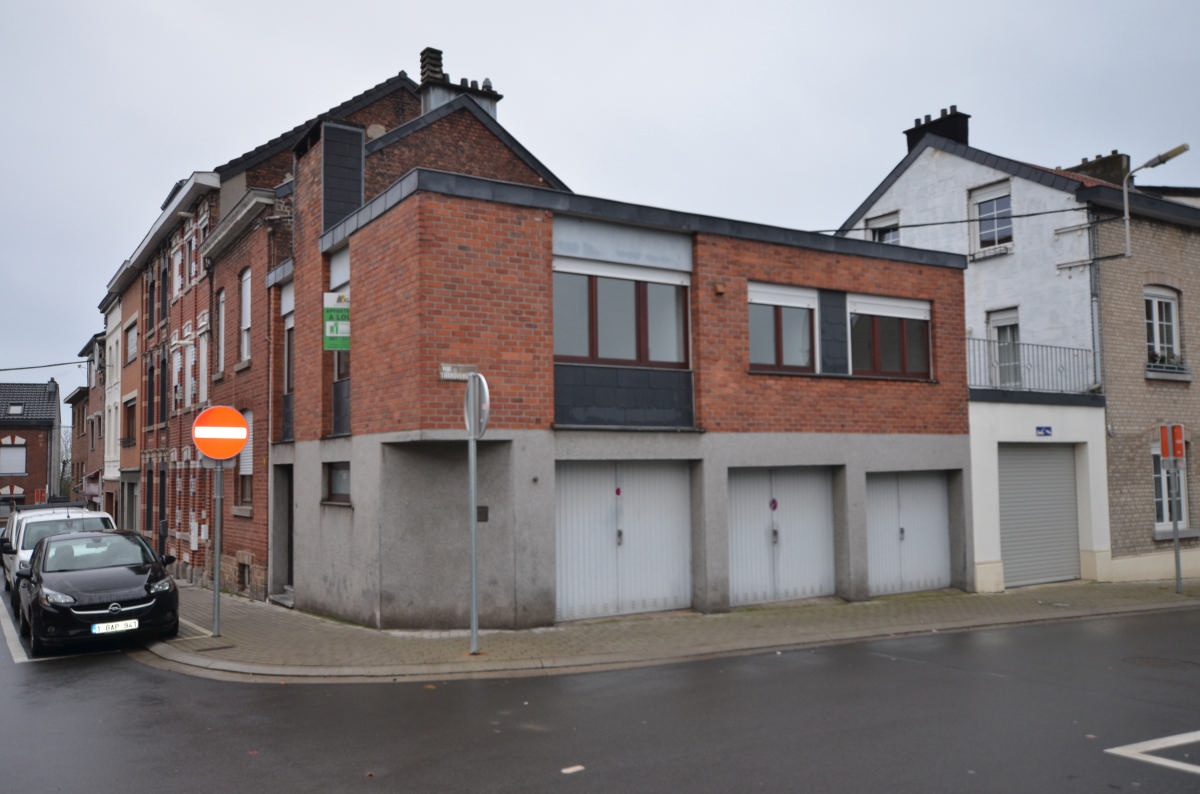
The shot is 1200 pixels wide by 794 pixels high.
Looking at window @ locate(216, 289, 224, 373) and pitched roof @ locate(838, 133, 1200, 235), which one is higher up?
pitched roof @ locate(838, 133, 1200, 235)

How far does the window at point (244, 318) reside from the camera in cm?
1945

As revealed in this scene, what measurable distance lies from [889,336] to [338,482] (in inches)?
371

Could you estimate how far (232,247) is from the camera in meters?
20.6

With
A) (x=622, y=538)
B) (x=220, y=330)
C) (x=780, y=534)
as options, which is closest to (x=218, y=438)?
(x=622, y=538)

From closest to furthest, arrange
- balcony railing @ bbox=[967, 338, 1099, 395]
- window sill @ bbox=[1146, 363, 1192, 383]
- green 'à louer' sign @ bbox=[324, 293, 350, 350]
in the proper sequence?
1. green 'à louer' sign @ bbox=[324, 293, 350, 350]
2. balcony railing @ bbox=[967, 338, 1099, 395]
3. window sill @ bbox=[1146, 363, 1192, 383]

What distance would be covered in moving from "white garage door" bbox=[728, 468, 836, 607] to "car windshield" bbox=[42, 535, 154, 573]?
27.6 ft

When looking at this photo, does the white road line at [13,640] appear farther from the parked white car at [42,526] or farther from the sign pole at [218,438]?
the sign pole at [218,438]

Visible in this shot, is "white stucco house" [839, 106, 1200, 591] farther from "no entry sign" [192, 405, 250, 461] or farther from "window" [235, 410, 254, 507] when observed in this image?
"window" [235, 410, 254, 507]

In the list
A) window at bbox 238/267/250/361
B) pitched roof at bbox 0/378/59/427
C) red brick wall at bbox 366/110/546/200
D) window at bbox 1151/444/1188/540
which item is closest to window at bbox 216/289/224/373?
window at bbox 238/267/250/361

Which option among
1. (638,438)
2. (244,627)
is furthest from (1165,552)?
(244,627)

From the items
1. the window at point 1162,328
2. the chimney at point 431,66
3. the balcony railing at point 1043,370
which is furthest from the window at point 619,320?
the window at point 1162,328

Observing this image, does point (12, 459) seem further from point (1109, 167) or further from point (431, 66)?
point (1109, 167)

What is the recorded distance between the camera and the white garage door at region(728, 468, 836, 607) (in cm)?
1441

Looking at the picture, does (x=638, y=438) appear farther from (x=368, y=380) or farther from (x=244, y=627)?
(x=244, y=627)
